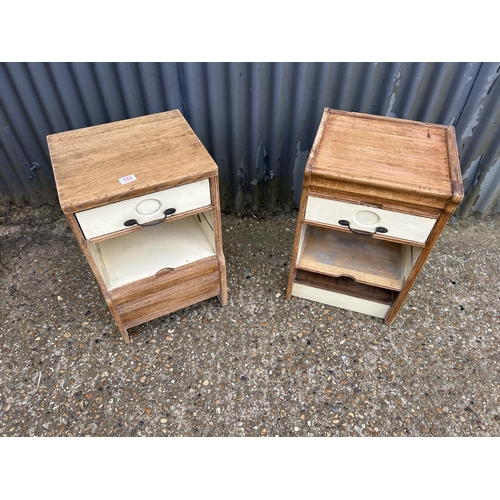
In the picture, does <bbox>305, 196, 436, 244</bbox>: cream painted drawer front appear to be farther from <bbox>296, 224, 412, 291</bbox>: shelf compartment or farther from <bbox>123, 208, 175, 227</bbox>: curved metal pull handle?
<bbox>123, 208, 175, 227</bbox>: curved metal pull handle

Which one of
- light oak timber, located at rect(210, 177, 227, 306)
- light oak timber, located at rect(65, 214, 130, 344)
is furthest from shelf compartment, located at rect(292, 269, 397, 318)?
light oak timber, located at rect(65, 214, 130, 344)

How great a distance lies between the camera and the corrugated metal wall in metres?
1.90

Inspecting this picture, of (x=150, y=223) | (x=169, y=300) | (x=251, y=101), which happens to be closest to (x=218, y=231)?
(x=150, y=223)

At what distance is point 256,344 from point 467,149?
1644 mm

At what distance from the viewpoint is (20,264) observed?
2.16m

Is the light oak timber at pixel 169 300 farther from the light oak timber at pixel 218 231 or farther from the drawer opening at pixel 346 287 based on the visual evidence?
the drawer opening at pixel 346 287

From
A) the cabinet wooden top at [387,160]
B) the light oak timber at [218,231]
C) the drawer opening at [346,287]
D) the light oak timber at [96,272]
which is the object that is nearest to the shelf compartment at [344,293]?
the drawer opening at [346,287]

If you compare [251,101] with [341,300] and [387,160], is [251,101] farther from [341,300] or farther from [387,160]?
[341,300]

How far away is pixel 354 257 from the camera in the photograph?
1.82m

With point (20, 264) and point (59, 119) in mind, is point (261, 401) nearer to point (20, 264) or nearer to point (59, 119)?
point (20, 264)

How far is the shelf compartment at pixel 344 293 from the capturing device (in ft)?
6.06

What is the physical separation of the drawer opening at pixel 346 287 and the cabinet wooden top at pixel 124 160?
31.4 inches

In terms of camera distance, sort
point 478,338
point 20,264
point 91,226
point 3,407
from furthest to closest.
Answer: point 20,264
point 478,338
point 3,407
point 91,226
